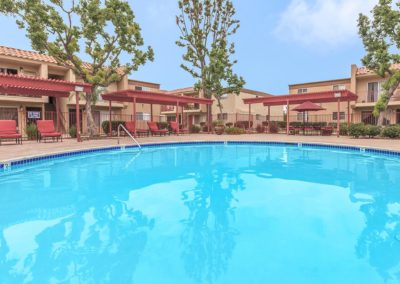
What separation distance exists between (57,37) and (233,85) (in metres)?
13.1

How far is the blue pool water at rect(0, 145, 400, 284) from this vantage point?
262cm

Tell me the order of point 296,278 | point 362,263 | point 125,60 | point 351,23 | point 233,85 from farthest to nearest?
point 233,85 → point 351,23 → point 125,60 → point 362,263 → point 296,278

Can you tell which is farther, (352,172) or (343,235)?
(352,172)

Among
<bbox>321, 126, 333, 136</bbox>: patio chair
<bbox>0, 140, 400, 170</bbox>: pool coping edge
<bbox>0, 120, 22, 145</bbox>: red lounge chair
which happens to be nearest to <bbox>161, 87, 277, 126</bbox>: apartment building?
<bbox>321, 126, 333, 136</bbox>: patio chair

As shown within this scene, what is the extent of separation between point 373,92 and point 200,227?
1075 inches

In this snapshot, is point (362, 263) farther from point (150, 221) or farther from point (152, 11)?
point (152, 11)

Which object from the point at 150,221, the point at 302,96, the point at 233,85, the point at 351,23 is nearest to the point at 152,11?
the point at 233,85

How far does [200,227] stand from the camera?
3719mm

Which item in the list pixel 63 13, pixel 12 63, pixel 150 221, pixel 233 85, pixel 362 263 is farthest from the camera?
pixel 233 85

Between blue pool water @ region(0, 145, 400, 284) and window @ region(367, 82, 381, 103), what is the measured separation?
2129cm

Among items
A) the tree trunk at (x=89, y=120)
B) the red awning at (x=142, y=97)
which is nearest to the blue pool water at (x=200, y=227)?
the red awning at (x=142, y=97)

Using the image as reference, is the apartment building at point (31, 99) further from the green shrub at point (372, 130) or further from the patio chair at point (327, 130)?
the green shrub at point (372, 130)

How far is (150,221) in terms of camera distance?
392 centimetres

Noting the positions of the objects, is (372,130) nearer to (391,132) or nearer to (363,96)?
(391,132)
